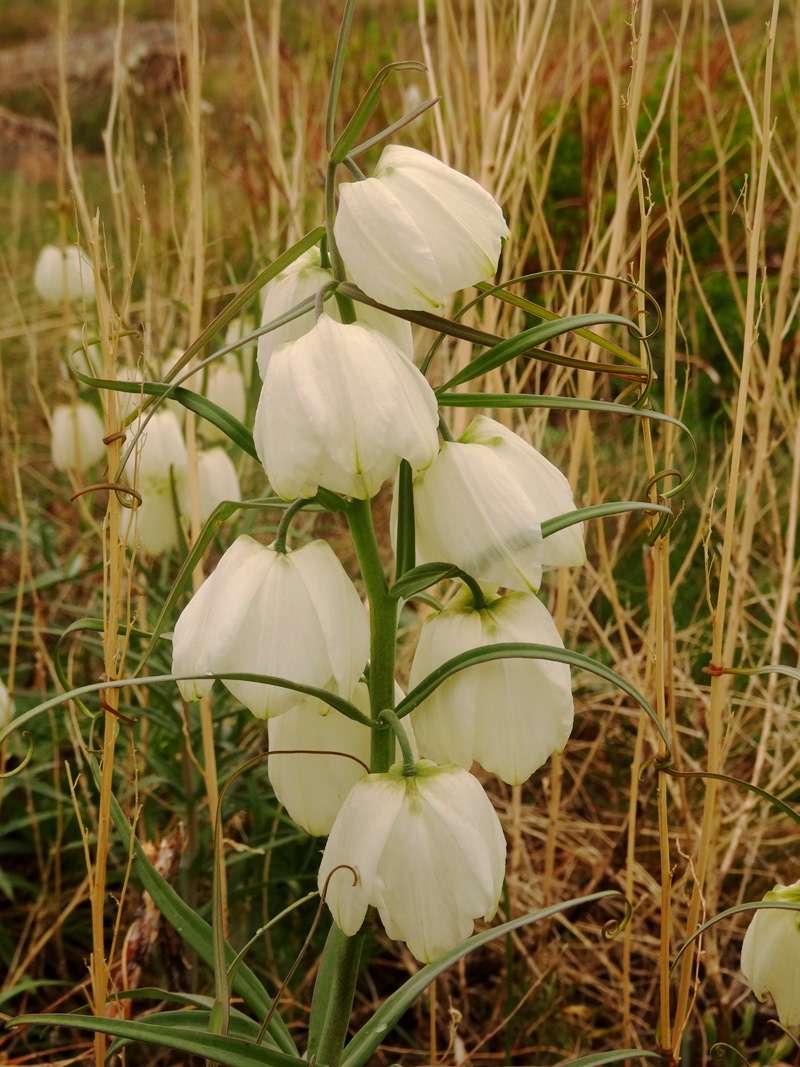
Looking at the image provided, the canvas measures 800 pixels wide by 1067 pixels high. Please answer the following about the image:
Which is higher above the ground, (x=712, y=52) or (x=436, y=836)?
(x=712, y=52)

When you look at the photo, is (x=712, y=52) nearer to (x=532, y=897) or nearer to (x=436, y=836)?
(x=532, y=897)

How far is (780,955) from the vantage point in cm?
76

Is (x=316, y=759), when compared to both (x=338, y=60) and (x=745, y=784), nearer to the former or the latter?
(x=745, y=784)

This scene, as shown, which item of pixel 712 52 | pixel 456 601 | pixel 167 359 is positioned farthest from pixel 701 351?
pixel 456 601

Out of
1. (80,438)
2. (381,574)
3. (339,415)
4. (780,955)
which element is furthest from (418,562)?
(80,438)

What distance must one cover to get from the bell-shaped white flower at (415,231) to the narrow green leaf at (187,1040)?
396 mm

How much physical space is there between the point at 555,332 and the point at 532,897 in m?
0.92

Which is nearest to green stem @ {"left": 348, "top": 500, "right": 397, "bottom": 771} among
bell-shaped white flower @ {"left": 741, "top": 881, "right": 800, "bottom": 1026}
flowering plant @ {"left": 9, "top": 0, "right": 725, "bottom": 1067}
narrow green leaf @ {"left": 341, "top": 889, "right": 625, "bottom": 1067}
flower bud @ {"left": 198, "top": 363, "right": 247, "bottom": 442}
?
flowering plant @ {"left": 9, "top": 0, "right": 725, "bottom": 1067}

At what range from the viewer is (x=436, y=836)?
591mm

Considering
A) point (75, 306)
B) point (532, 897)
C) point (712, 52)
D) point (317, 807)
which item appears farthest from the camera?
point (712, 52)

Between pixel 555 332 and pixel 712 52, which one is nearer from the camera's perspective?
pixel 555 332

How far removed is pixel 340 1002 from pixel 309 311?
16.1 inches

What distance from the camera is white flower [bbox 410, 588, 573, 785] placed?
61 centimetres

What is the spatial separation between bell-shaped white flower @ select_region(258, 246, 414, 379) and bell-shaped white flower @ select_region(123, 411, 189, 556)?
1.90 ft
